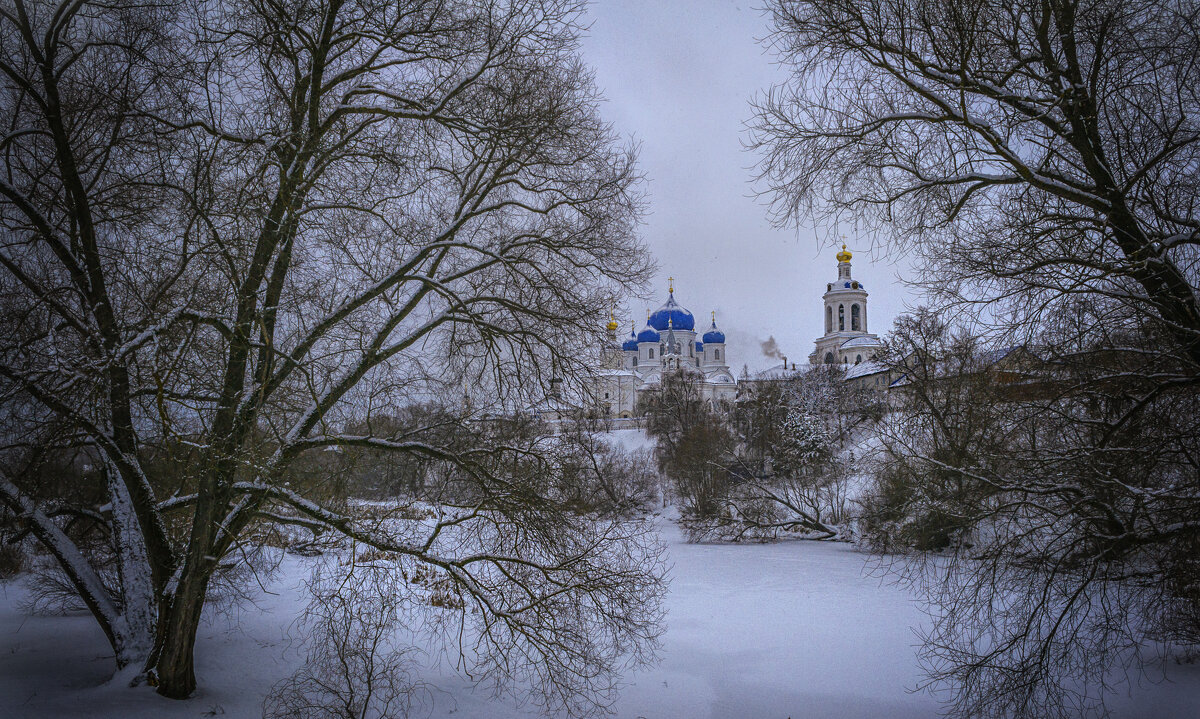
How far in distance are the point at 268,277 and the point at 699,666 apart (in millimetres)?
→ 7905

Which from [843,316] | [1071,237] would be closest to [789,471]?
[1071,237]

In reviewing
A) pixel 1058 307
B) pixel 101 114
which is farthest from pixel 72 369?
pixel 1058 307

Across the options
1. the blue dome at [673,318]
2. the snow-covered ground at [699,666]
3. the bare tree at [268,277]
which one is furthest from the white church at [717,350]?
the bare tree at [268,277]

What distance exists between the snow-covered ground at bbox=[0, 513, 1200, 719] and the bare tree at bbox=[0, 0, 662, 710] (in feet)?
1.80

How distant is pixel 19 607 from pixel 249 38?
6411mm

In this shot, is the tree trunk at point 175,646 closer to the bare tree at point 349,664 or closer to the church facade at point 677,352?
the bare tree at point 349,664

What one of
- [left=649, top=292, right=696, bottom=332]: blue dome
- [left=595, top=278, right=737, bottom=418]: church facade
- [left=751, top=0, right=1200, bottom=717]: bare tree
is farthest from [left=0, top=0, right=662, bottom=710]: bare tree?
[left=649, top=292, right=696, bottom=332]: blue dome

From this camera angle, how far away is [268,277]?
6.62m

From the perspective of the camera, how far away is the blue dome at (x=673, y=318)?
Result: 7788 centimetres

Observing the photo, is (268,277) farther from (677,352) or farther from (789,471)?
(677,352)

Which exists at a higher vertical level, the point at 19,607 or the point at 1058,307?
the point at 1058,307

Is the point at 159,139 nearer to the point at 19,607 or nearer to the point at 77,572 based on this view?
the point at 77,572

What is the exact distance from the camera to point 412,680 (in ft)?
27.6

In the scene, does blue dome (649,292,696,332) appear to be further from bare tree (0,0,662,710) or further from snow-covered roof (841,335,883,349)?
bare tree (0,0,662,710)
